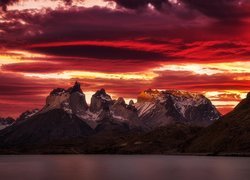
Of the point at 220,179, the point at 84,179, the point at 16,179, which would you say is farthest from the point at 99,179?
the point at 220,179

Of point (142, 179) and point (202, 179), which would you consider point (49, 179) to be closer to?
point (142, 179)

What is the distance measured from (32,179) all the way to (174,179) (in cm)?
5507

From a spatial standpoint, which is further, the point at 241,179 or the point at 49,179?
the point at 49,179

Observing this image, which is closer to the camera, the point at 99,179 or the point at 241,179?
the point at 241,179

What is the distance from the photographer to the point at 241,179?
17762cm

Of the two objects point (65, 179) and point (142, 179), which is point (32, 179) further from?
point (142, 179)

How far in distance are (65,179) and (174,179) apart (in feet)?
138

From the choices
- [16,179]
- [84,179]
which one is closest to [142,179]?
[84,179]

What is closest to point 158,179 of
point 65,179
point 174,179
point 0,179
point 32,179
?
point 174,179

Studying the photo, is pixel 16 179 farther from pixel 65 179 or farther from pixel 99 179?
pixel 99 179

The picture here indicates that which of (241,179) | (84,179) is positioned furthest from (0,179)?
(241,179)

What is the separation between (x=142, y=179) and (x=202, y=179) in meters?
24.0

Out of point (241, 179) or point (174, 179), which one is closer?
point (241, 179)

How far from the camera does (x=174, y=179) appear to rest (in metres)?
190
